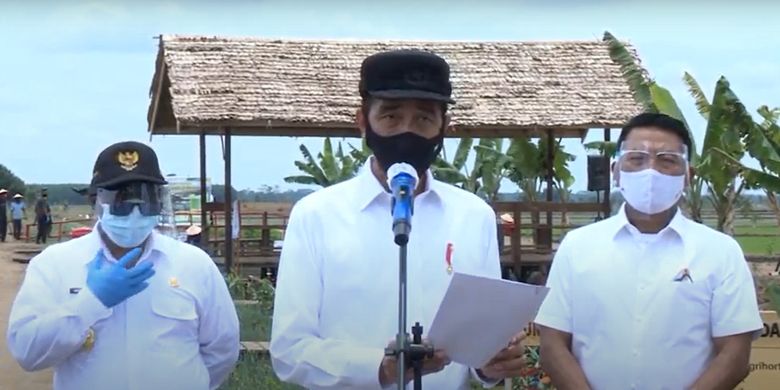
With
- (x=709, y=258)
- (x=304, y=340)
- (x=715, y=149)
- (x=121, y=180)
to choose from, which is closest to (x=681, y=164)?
(x=709, y=258)

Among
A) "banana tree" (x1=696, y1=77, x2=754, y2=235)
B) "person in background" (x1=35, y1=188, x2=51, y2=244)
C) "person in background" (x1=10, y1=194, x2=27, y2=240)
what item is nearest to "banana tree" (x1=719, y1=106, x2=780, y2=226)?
"banana tree" (x1=696, y1=77, x2=754, y2=235)

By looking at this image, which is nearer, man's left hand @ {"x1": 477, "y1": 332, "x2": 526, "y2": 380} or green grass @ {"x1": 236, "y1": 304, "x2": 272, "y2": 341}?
man's left hand @ {"x1": 477, "y1": 332, "x2": 526, "y2": 380}

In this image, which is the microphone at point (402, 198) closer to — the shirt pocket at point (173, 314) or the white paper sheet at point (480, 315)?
the white paper sheet at point (480, 315)

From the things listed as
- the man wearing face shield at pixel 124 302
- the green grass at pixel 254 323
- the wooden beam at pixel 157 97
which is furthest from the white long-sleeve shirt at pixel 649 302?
the wooden beam at pixel 157 97

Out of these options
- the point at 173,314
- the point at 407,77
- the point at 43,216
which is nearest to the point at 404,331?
the point at 407,77

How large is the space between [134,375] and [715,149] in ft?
31.2

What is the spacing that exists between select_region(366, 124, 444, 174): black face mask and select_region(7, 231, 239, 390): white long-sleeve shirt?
1.10 m

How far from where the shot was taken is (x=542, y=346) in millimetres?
4703

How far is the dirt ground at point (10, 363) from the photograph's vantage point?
36.4ft

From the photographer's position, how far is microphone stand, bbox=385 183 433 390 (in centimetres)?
334

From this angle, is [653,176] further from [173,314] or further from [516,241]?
[516,241]

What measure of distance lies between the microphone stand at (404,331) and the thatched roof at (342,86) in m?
12.5

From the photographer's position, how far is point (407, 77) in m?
4.01

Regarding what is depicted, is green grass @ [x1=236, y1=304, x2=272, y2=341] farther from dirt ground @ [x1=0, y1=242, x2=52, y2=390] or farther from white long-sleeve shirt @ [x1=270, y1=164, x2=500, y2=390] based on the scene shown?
white long-sleeve shirt @ [x1=270, y1=164, x2=500, y2=390]
